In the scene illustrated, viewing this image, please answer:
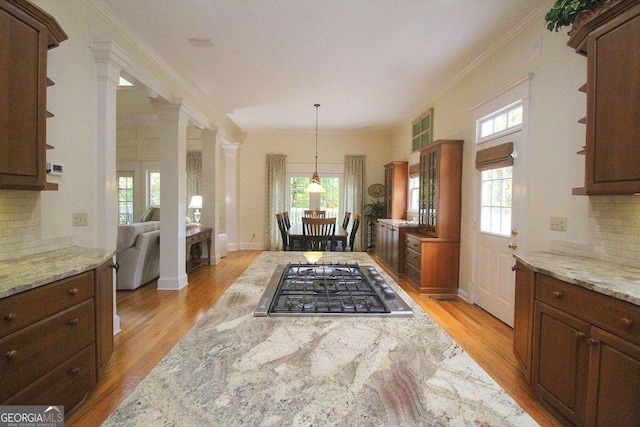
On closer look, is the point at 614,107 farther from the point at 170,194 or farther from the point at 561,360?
the point at 170,194

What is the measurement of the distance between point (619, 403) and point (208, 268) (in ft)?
17.9

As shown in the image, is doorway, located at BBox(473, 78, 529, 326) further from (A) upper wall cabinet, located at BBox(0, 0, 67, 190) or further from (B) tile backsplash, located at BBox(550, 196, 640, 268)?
(A) upper wall cabinet, located at BBox(0, 0, 67, 190)

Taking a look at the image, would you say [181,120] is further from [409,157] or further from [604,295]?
[604,295]

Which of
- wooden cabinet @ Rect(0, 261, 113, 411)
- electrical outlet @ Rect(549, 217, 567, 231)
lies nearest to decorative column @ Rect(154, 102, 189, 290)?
wooden cabinet @ Rect(0, 261, 113, 411)

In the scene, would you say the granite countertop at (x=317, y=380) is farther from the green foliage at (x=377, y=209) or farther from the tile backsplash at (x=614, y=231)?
the green foliage at (x=377, y=209)

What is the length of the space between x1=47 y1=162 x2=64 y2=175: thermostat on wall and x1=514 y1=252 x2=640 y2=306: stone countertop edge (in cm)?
330

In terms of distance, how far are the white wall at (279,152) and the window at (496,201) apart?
4135mm

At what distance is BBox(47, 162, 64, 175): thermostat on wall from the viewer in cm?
219

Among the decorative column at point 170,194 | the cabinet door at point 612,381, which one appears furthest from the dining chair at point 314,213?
the cabinet door at point 612,381

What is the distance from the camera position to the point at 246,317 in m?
1.06

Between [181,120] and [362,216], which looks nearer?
[181,120]

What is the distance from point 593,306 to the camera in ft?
4.94

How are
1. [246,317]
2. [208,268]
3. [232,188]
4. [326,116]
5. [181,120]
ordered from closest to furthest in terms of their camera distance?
[246,317]
[181,120]
[208,268]
[326,116]
[232,188]

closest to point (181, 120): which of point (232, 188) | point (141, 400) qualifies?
Answer: point (232, 188)
